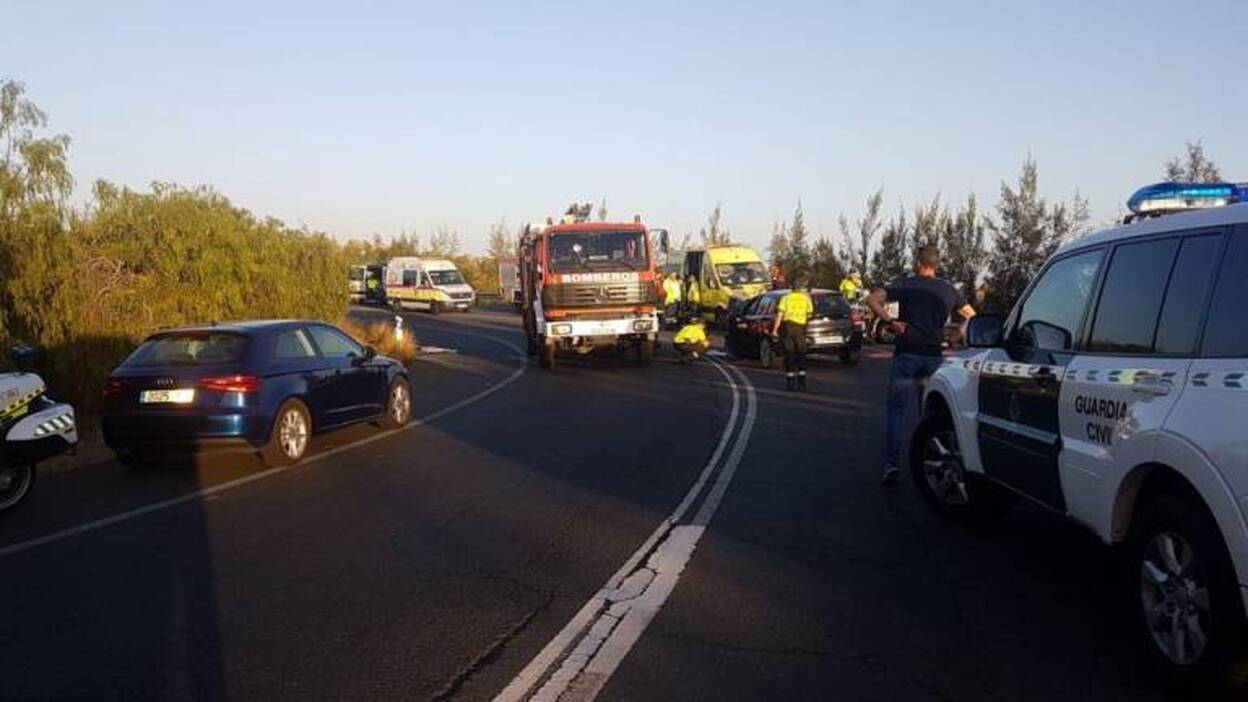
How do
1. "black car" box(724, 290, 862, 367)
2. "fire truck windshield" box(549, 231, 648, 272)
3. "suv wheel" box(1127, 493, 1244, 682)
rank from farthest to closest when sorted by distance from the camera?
"fire truck windshield" box(549, 231, 648, 272) → "black car" box(724, 290, 862, 367) → "suv wheel" box(1127, 493, 1244, 682)

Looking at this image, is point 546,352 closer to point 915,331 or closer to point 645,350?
point 645,350

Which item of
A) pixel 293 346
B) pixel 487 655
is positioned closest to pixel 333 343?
pixel 293 346

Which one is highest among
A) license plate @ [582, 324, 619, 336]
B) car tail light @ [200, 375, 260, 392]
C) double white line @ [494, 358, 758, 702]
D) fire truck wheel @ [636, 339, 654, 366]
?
car tail light @ [200, 375, 260, 392]

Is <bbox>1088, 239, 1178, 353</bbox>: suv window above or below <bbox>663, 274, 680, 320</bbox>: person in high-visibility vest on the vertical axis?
above

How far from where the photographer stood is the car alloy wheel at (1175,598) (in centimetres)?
417

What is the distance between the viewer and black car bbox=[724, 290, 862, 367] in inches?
814

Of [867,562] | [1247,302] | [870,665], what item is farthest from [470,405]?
[1247,302]

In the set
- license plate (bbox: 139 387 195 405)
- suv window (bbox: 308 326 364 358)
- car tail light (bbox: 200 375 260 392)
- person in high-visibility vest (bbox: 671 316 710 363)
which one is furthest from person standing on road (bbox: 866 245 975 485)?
person in high-visibility vest (bbox: 671 316 710 363)

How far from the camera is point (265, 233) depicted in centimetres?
2136

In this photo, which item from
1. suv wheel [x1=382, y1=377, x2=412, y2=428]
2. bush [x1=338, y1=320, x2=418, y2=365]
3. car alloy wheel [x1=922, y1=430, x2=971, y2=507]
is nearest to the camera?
car alloy wheel [x1=922, y1=430, x2=971, y2=507]

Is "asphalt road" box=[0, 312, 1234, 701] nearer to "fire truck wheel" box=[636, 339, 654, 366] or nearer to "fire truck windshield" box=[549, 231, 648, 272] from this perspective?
"fire truck windshield" box=[549, 231, 648, 272]

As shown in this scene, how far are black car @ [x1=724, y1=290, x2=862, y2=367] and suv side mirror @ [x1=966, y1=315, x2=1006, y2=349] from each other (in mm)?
13006

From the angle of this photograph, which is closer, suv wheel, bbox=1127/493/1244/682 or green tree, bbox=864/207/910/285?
suv wheel, bbox=1127/493/1244/682

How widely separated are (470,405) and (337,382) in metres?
4.14
